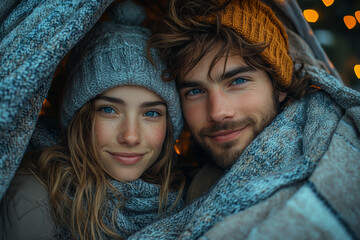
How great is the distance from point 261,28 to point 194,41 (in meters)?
0.35

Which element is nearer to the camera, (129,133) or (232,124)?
(129,133)

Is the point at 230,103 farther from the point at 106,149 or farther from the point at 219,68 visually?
the point at 106,149

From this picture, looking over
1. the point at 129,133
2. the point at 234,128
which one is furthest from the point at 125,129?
the point at 234,128

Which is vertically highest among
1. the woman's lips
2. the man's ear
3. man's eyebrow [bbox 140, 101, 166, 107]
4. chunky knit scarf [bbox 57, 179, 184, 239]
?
man's eyebrow [bbox 140, 101, 166, 107]

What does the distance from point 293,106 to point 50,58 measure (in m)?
1.19

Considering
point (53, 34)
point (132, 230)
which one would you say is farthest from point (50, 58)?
point (132, 230)

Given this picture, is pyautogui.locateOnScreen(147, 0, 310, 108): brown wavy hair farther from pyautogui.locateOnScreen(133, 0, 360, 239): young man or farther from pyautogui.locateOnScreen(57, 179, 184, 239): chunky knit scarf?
pyautogui.locateOnScreen(57, 179, 184, 239): chunky knit scarf

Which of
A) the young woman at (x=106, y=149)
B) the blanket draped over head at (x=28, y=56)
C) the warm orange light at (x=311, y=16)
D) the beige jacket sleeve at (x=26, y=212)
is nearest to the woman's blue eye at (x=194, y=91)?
the young woman at (x=106, y=149)

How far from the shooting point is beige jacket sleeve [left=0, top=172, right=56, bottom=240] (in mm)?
1148

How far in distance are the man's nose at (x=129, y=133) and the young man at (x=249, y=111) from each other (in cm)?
32

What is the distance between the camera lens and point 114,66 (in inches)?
54.2

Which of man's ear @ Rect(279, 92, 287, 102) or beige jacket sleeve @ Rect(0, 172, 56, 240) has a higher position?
man's ear @ Rect(279, 92, 287, 102)

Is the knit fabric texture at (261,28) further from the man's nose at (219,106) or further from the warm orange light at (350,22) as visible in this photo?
the warm orange light at (350,22)

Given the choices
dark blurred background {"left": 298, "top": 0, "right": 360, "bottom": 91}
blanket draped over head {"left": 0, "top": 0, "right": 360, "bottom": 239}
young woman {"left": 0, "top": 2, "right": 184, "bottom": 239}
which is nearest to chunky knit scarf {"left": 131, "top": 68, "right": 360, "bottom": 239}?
blanket draped over head {"left": 0, "top": 0, "right": 360, "bottom": 239}
